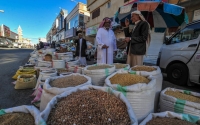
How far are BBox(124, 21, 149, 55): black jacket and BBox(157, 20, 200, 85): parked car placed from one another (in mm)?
1323

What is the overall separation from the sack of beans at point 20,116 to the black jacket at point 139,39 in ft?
6.29

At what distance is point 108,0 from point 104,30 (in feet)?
37.4

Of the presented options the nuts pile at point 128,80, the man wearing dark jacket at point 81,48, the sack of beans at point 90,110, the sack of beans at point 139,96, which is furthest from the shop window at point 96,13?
the sack of beans at point 90,110

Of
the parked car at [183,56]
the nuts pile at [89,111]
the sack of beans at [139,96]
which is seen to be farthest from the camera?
the parked car at [183,56]

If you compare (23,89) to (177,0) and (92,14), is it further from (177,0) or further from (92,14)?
(92,14)

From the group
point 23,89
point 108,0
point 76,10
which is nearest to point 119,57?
point 23,89

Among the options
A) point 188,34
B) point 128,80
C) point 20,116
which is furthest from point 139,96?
point 188,34

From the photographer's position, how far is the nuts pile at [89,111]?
72 cm

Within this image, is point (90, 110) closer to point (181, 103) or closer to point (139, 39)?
point (181, 103)

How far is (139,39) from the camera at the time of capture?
7.25 feet

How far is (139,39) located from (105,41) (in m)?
0.87

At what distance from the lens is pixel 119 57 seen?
6.14 metres

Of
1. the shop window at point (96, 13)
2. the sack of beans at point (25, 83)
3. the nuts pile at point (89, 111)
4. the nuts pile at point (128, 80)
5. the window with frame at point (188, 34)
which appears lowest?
the sack of beans at point (25, 83)

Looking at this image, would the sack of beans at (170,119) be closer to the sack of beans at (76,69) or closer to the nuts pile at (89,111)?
the nuts pile at (89,111)
